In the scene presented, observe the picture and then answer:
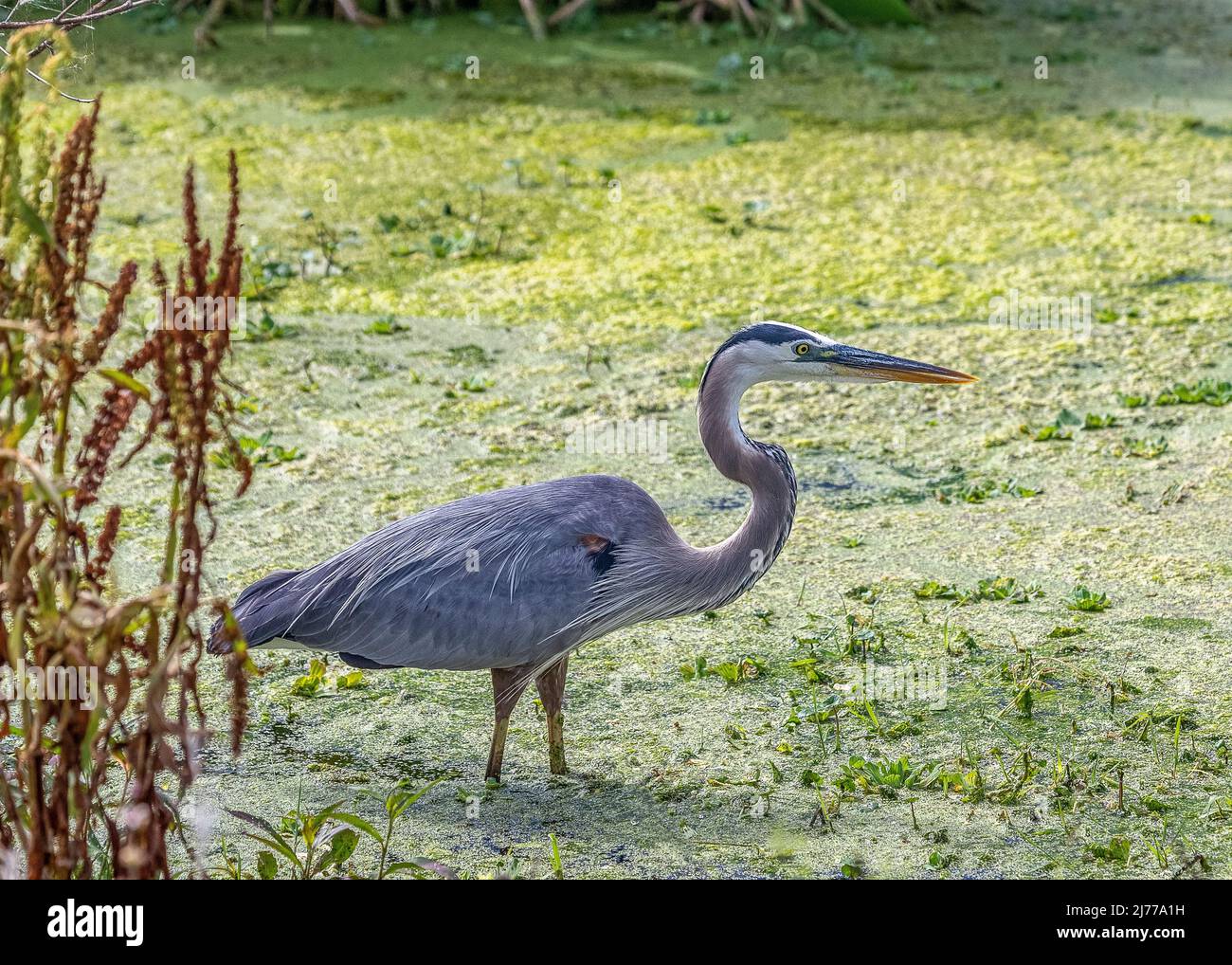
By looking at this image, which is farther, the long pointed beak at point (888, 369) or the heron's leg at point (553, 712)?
the long pointed beak at point (888, 369)

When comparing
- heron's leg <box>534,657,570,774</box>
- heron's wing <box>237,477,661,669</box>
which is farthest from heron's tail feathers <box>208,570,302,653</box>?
heron's leg <box>534,657,570,774</box>

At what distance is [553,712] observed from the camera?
12.4 ft

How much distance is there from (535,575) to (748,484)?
589 mm

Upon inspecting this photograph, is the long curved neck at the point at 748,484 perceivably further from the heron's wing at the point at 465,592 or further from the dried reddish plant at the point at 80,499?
the dried reddish plant at the point at 80,499

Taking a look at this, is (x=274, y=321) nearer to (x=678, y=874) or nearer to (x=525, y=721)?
(x=525, y=721)

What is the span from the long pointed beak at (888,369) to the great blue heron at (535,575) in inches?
5.7

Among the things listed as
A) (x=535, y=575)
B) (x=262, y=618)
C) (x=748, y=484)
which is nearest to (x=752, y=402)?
(x=748, y=484)

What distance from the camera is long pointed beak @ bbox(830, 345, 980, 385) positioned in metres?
4.11

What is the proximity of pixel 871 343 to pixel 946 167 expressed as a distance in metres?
Answer: 2.27

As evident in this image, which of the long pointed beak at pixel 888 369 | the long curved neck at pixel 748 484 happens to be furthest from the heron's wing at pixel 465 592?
the long pointed beak at pixel 888 369

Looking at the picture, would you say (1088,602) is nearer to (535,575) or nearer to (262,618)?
(535,575)

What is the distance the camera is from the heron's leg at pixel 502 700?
12.2 ft

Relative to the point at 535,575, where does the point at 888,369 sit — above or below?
above

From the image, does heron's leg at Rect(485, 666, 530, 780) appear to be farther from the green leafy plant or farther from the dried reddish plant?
the green leafy plant
